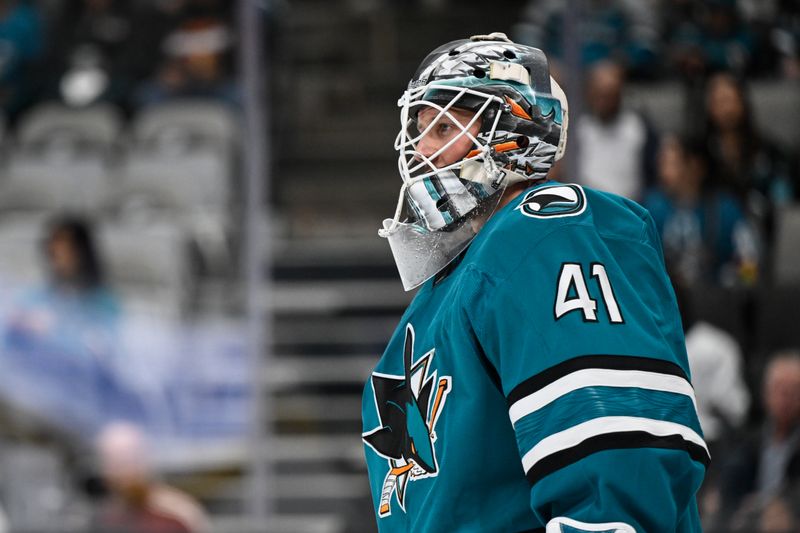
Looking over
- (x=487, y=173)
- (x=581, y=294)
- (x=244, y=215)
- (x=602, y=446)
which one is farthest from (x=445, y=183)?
(x=244, y=215)

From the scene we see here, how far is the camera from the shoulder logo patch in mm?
1332

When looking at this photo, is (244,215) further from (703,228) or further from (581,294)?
(581,294)

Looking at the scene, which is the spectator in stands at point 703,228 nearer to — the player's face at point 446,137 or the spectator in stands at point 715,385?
the spectator in stands at point 715,385

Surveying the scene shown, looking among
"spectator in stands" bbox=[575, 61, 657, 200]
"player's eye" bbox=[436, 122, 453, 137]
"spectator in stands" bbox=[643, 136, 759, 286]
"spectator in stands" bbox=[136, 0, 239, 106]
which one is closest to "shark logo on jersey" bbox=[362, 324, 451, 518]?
"player's eye" bbox=[436, 122, 453, 137]

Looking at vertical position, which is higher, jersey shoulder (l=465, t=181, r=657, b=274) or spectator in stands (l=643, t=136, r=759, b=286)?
jersey shoulder (l=465, t=181, r=657, b=274)

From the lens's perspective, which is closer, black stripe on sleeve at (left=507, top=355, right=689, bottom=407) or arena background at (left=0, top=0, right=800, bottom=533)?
black stripe on sleeve at (left=507, top=355, right=689, bottom=407)

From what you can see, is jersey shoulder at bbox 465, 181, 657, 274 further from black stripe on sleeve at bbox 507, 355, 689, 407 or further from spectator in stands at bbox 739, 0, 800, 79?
spectator in stands at bbox 739, 0, 800, 79

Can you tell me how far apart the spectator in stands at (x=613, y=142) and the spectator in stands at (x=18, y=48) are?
2.85 meters

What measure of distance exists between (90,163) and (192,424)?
1.58m

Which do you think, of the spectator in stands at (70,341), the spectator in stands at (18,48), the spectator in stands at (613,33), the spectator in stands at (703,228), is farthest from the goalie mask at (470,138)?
the spectator in stands at (18,48)

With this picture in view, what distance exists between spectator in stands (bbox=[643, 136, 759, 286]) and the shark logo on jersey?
3.52 metres

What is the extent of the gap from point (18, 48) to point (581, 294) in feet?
20.0

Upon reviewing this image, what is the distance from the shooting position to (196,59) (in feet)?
20.2

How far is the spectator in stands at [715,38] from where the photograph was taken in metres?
5.79
